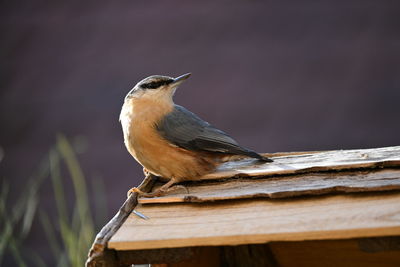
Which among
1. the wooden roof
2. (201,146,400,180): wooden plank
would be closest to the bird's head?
(201,146,400,180): wooden plank

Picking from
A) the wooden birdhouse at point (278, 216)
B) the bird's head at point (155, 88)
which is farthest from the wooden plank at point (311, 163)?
the bird's head at point (155, 88)

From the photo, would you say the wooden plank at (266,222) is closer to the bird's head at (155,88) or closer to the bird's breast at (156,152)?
the bird's breast at (156,152)

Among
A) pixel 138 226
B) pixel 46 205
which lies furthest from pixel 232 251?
pixel 46 205

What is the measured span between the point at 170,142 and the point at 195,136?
0.45 feet

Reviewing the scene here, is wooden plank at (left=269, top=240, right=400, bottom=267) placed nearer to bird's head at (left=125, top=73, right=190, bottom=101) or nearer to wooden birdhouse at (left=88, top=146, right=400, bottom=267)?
wooden birdhouse at (left=88, top=146, right=400, bottom=267)

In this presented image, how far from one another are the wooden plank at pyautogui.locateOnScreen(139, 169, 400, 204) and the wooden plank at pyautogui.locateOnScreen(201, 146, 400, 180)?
0.11ft

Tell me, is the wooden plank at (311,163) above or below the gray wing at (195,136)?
below

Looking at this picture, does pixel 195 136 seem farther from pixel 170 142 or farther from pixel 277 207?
pixel 277 207

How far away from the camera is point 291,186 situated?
1.82 meters

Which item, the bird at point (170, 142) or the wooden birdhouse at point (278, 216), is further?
the bird at point (170, 142)

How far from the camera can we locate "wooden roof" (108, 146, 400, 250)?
152 centimetres

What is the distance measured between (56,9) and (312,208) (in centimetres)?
388

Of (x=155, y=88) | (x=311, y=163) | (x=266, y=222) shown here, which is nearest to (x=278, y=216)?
(x=266, y=222)

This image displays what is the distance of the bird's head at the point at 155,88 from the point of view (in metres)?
2.61
